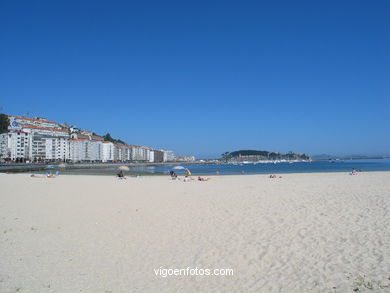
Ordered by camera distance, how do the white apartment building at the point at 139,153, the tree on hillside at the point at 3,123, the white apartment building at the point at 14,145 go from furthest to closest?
the white apartment building at the point at 139,153, the tree on hillside at the point at 3,123, the white apartment building at the point at 14,145

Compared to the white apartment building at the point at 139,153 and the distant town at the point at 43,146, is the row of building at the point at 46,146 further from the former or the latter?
the white apartment building at the point at 139,153

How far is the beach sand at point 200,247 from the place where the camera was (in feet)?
16.0

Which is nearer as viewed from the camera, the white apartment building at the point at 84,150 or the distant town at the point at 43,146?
the distant town at the point at 43,146

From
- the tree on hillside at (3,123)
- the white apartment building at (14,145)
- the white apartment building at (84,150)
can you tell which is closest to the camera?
the white apartment building at (14,145)

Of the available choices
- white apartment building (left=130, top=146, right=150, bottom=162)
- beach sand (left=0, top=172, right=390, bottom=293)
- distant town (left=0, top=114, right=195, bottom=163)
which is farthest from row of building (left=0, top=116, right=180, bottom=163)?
beach sand (left=0, top=172, right=390, bottom=293)

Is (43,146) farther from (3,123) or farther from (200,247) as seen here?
(200,247)

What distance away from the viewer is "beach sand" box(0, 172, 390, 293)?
16.0 ft

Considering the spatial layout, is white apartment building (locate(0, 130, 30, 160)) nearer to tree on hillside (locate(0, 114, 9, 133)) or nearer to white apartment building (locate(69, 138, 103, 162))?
tree on hillside (locate(0, 114, 9, 133))

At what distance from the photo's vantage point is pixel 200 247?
21.5 feet

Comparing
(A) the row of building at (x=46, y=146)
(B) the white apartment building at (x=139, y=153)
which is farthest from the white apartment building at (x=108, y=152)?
(B) the white apartment building at (x=139, y=153)

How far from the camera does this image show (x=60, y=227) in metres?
8.48

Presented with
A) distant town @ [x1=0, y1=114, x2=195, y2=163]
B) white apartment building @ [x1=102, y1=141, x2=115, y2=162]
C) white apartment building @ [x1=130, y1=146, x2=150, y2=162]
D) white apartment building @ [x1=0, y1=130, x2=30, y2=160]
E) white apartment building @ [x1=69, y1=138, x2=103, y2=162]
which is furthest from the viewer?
white apartment building @ [x1=130, y1=146, x2=150, y2=162]

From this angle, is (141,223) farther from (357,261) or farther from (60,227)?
(357,261)

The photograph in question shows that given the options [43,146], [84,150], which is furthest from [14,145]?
[84,150]
